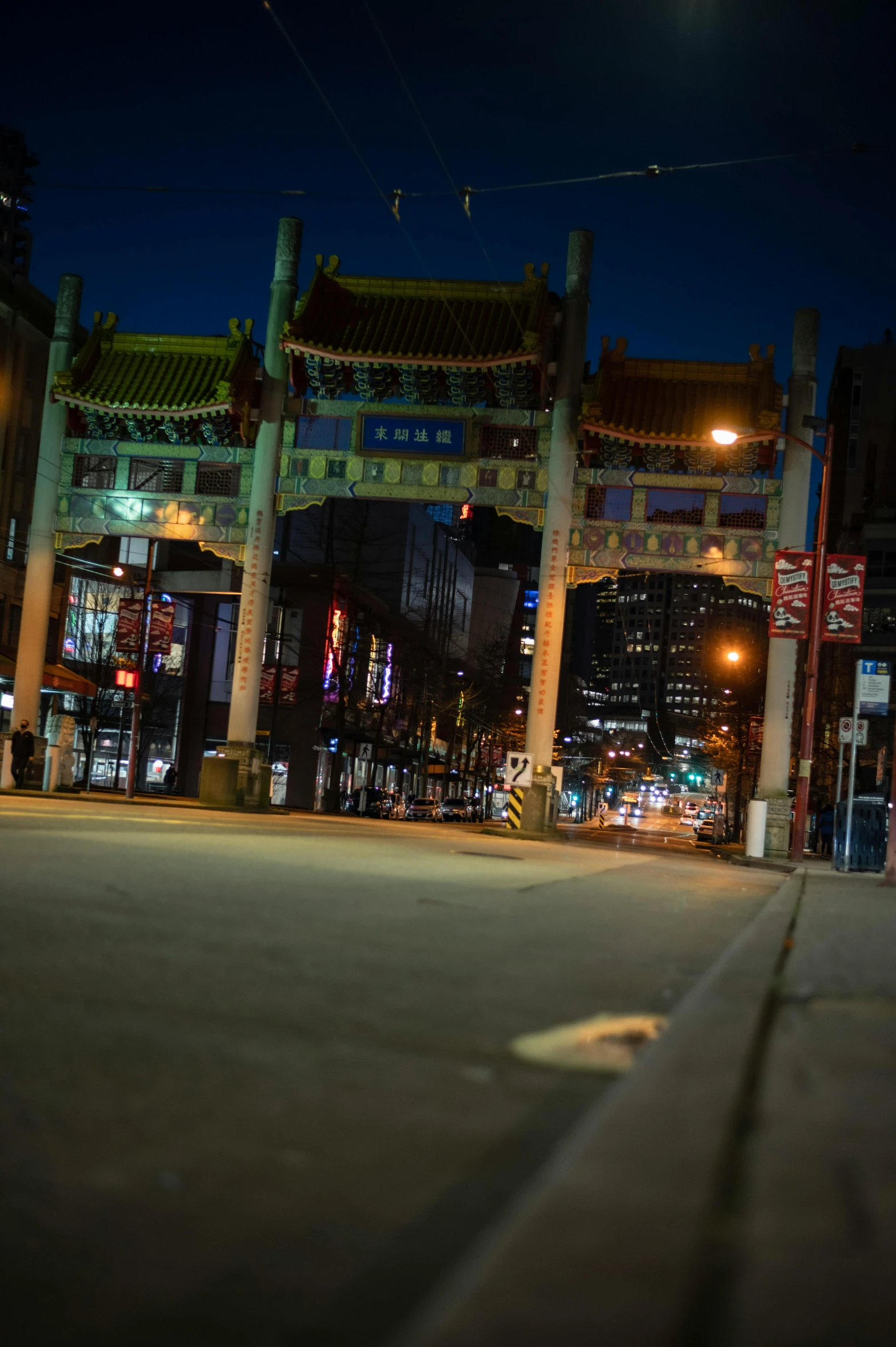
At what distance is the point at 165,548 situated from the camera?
59.5m

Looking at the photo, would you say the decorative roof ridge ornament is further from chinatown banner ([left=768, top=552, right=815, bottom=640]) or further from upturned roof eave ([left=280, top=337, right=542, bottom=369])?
chinatown banner ([left=768, top=552, right=815, bottom=640])

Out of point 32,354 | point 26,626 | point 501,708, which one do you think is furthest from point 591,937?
point 501,708

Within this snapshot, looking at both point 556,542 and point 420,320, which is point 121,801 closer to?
point 556,542

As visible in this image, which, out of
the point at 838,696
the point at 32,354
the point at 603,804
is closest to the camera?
the point at 32,354

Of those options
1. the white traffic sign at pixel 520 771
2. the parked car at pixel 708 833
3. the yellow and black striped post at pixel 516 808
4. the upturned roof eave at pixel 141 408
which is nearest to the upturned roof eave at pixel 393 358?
the upturned roof eave at pixel 141 408

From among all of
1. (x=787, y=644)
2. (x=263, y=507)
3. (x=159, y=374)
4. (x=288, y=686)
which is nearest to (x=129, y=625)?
(x=263, y=507)

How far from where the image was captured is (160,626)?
34.2 m

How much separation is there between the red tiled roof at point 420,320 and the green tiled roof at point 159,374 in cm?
178

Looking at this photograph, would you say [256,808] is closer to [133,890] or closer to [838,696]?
[133,890]

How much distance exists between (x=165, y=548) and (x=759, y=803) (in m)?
37.1

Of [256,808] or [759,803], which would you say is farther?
[256,808]

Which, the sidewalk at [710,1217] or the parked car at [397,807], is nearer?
the sidewalk at [710,1217]

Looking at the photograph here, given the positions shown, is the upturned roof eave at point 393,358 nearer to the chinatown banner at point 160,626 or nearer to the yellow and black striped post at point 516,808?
the chinatown banner at point 160,626

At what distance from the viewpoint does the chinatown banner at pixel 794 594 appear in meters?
27.0
